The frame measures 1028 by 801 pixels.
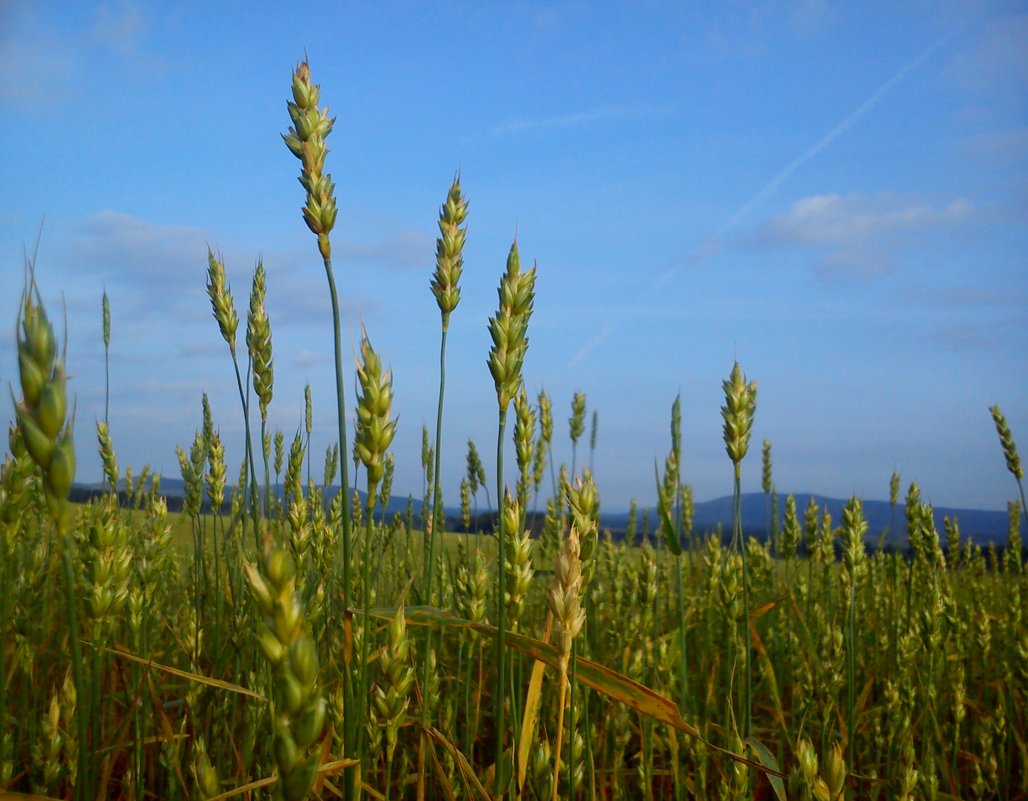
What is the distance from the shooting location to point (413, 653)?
8.76 ft

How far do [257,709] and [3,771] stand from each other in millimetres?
584

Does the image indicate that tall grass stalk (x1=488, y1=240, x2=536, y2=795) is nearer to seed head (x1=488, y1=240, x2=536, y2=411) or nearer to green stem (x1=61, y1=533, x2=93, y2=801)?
seed head (x1=488, y1=240, x2=536, y2=411)

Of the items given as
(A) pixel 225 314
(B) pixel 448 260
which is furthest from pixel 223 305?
(B) pixel 448 260

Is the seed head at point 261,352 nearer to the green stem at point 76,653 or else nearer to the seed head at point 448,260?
the seed head at point 448,260

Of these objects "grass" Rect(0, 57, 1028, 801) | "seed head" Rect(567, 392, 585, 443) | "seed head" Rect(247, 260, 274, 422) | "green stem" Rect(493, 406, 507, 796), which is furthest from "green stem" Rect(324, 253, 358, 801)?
"seed head" Rect(567, 392, 585, 443)

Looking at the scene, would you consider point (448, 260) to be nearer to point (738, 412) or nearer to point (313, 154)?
point (313, 154)

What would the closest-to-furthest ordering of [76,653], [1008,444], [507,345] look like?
[76,653] < [507,345] < [1008,444]

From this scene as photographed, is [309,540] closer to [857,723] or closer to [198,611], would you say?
[198,611]

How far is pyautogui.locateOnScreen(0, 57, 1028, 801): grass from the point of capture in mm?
1251

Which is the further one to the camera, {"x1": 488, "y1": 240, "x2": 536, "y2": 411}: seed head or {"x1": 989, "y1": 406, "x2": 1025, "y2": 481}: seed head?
{"x1": 989, "y1": 406, "x2": 1025, "y2": 481}: seed head

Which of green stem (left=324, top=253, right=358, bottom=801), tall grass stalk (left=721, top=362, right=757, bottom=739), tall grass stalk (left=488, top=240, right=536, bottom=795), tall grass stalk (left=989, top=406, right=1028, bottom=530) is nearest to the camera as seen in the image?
green stem (left=324, top=253, right=358, bottom=801)

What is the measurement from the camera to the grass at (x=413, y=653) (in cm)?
125

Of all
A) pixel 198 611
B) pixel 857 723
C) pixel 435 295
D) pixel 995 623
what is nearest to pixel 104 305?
pixel 198 611

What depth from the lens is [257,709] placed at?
6.74ft
